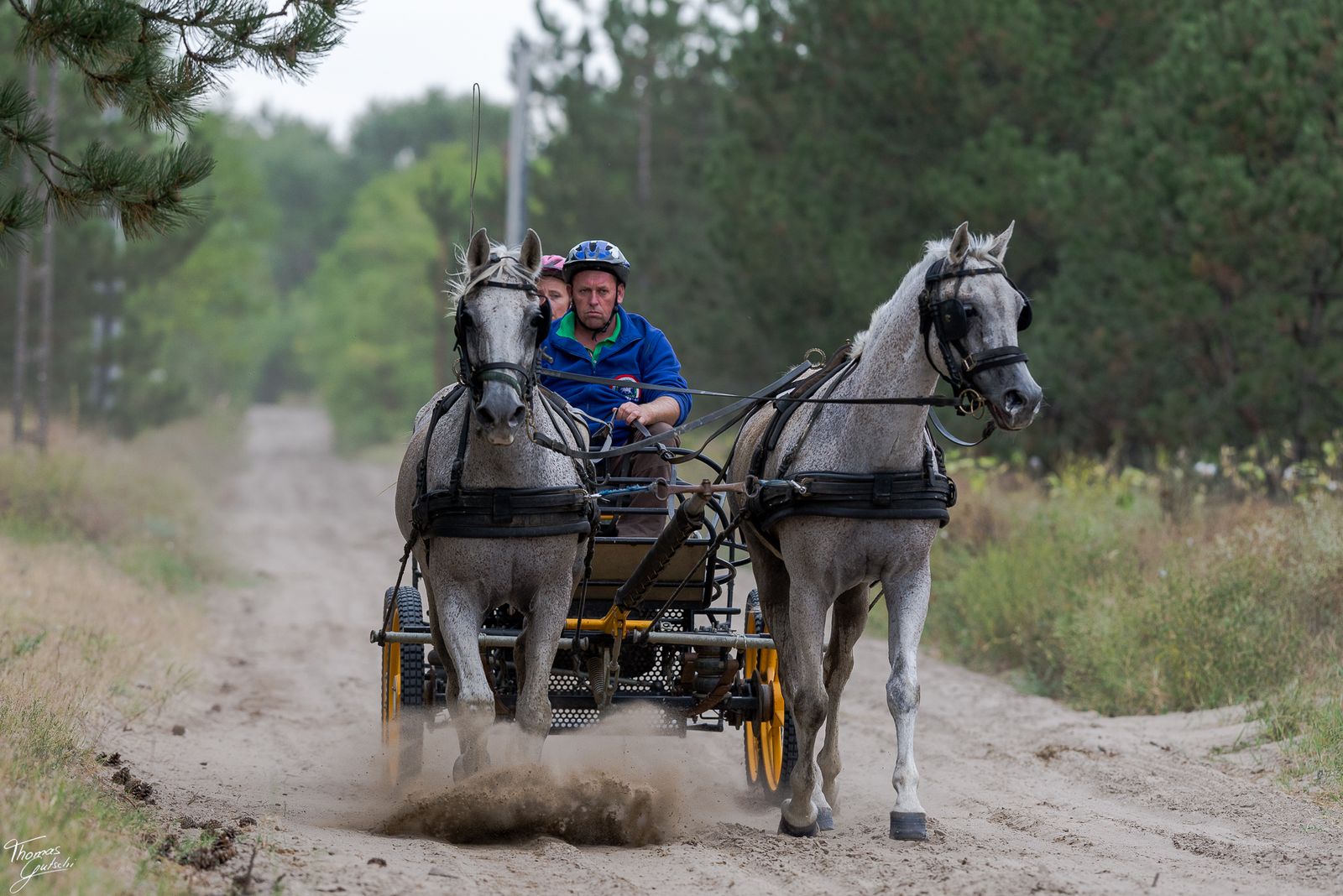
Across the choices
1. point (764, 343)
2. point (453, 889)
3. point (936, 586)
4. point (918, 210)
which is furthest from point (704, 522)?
point (764, 343)

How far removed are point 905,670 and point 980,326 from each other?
1.44m

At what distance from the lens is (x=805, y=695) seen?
20.6 ft

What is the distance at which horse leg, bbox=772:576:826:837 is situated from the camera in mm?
6137

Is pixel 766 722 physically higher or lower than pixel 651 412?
lower

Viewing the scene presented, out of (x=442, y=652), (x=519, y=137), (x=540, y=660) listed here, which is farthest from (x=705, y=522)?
(x=519, y=137)

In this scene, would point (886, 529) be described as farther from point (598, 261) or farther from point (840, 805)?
point (598, 261)

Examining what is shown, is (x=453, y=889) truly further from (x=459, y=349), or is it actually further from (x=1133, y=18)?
(x=1133, y=18)

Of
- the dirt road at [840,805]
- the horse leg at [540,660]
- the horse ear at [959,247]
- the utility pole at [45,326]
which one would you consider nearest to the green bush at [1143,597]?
the dirt road at [840,805]

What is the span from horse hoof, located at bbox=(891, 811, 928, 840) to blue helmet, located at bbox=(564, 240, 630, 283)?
3.02 metres

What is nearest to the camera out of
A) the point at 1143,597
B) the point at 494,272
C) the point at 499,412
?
the point at 499,412

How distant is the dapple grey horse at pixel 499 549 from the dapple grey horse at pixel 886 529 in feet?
3.26

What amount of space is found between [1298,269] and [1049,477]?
2.90 m

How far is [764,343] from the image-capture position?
2147cm
